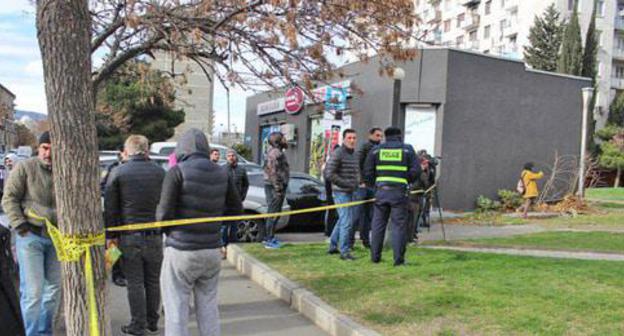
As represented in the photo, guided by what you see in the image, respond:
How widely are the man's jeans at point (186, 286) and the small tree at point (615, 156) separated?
38559 mm

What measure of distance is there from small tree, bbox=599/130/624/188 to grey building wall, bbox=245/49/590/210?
20865mm

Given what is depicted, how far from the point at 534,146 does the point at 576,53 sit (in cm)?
2542

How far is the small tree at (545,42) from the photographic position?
42500mm

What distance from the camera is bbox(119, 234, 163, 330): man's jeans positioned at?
5.04 m

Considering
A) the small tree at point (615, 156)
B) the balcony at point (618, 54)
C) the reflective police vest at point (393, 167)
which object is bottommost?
the reflective police vest at point (393, 167)

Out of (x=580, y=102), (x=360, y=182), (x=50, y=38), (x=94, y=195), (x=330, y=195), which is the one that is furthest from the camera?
(x=580, y=102)

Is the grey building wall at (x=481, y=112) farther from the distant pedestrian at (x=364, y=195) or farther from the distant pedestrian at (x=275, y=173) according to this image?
the distant pedestrian at (x=275, y=173)

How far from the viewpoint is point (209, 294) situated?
4191 mm

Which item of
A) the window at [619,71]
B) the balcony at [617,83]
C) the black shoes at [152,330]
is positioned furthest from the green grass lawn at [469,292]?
the window at [619,71]

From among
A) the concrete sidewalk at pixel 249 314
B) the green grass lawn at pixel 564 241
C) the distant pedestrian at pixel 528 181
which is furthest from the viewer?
the distant pedestrian at pixel 528 181

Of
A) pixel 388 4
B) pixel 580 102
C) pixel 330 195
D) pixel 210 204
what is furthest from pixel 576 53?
pixel 210 204

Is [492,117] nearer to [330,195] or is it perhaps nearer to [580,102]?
[580,102]

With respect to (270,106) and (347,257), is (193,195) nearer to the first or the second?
(347,257)

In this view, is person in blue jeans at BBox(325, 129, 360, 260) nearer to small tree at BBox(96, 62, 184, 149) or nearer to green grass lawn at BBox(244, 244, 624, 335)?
green grass lawn at BBox(244, 244, 624, 335)
